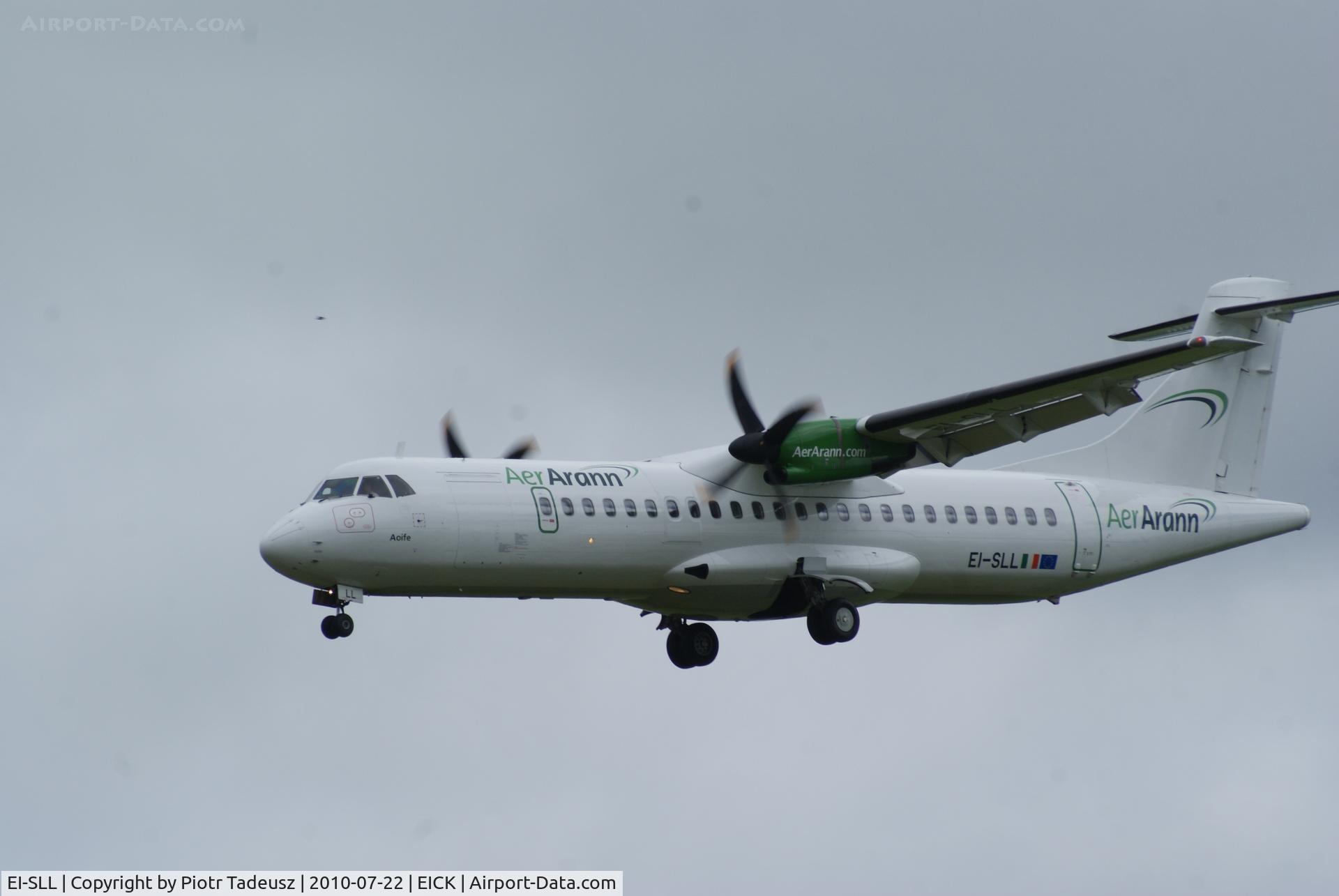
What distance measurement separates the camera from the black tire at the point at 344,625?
24781mm

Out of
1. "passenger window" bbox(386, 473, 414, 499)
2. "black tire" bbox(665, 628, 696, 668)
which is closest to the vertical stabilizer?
"black tire" bbox(665, 628, 696, 668)

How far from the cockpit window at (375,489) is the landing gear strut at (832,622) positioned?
6.94 m

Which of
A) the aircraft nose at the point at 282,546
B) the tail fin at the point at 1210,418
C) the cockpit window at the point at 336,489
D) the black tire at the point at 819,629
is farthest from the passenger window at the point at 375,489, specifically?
the tail fin at the point at 1210,418

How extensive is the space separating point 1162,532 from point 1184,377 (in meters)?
A: 3.16

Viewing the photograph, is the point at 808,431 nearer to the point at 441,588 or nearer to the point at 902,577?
the point at 902,577

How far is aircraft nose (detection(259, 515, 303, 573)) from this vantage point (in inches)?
958

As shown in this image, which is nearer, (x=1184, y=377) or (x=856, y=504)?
(x=856, y=504)

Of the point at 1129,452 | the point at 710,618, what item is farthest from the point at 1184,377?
the point at 710,618

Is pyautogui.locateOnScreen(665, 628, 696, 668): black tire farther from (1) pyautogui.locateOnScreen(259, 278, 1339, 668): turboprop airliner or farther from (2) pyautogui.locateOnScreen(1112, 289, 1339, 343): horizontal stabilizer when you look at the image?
(2) pyautogui.locateOnScreen(1112, 289, 1339, 343): horizontal stabilizer

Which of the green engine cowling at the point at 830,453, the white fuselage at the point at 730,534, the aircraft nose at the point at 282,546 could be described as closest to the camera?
the aircraft nose at the point at 282,546

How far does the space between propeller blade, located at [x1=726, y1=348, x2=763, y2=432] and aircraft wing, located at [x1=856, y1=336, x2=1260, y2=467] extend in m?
1.66

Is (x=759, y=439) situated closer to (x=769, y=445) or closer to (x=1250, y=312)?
(x=769, y=445)

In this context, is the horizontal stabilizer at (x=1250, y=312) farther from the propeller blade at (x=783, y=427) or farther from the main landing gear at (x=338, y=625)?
Result: the main landing gear at (x=338, y=625)

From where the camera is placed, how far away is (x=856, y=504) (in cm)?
2841
